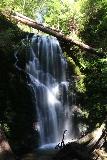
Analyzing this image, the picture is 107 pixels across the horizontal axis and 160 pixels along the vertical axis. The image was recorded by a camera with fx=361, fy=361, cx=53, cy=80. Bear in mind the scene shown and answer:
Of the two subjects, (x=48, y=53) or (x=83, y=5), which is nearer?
(x=48, y=53)

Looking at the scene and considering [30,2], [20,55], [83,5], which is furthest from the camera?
[30,2]

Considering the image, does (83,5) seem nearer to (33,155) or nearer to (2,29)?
(2,29)

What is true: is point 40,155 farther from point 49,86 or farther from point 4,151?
point 49,86

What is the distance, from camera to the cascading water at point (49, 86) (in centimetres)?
1630

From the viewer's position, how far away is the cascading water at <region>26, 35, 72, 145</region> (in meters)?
16.3

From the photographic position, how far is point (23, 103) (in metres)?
15.3

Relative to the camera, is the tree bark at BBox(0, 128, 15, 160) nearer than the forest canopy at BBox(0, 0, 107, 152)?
Yes

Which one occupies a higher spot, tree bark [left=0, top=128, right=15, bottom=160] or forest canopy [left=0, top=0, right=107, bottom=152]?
forest canopy [left=0, top=0, right=107, bottom=152]

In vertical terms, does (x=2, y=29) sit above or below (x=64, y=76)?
above

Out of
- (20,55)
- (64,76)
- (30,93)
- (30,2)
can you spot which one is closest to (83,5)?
(64,76)

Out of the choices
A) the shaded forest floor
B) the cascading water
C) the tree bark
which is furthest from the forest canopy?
the tree bark

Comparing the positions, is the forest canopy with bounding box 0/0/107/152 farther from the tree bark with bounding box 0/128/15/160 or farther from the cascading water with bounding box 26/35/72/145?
the tree bark with bounding box 0/128/15/160

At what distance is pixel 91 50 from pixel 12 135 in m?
7.98

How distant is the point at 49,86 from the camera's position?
58.7 feet
